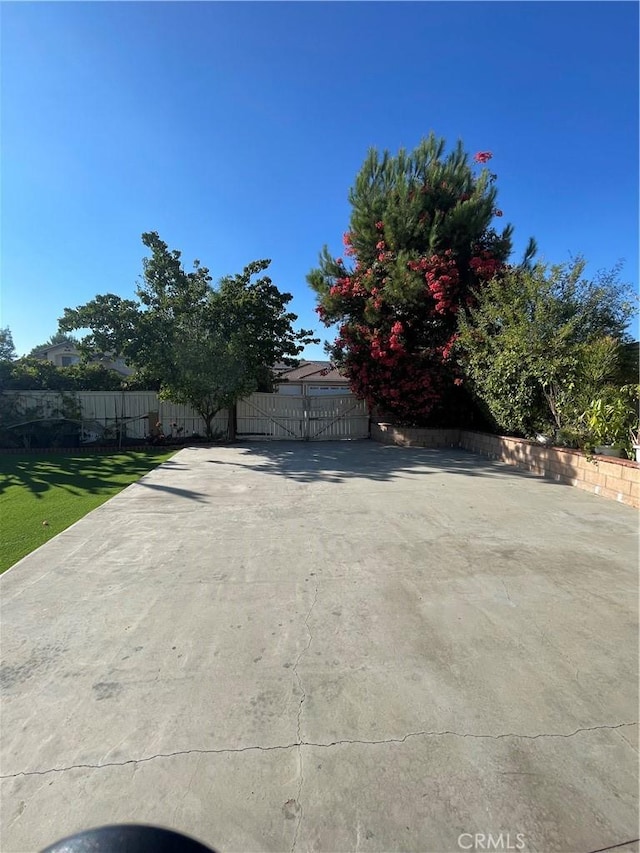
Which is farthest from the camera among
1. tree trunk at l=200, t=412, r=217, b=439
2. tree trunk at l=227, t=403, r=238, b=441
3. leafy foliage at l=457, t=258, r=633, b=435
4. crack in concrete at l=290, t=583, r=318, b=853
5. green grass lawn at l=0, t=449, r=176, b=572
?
tree trunk at l=227, t=403, r=238, b=441

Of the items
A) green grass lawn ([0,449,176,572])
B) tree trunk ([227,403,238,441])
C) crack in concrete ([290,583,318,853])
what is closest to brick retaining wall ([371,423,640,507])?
tree trunk ([227,403,238,441])

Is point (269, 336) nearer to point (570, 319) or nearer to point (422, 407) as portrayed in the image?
point (422, 407)

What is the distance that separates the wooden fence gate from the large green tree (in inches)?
53.2

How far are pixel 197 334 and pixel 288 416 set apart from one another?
394cm

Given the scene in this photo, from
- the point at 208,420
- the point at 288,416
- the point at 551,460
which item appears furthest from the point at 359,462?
the point at 208,420

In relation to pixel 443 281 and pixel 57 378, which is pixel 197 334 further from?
pixel 443 281

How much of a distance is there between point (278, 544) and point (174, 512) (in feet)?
6.02

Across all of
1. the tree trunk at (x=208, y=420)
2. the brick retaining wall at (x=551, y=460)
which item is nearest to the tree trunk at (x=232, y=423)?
the tree trunk at (x=208, y=420)

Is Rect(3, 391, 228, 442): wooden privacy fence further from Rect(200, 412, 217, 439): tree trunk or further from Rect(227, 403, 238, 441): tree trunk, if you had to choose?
Rect(200, 412, 217, 439): tree trunk

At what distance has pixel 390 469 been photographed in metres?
8.58

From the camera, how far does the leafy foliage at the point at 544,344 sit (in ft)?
23.7

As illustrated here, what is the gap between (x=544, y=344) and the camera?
24.7 ft

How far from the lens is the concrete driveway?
1.58 m

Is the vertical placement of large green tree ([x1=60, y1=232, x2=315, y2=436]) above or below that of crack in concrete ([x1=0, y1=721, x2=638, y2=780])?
above
